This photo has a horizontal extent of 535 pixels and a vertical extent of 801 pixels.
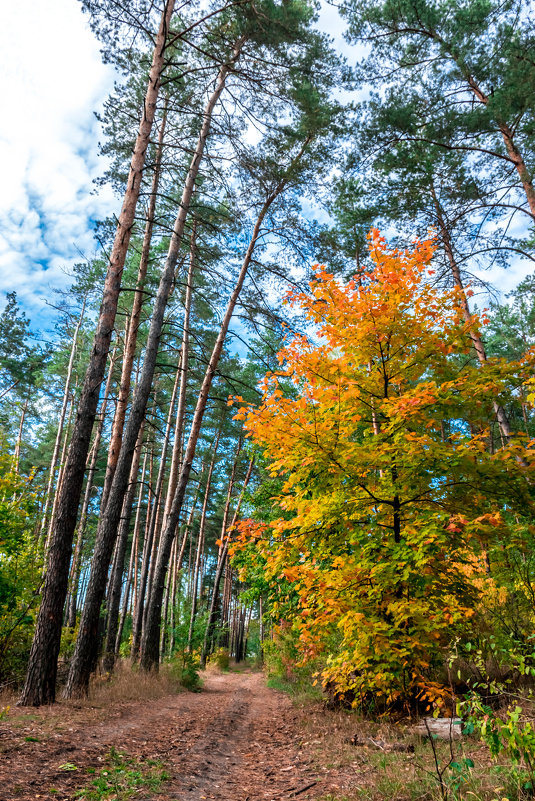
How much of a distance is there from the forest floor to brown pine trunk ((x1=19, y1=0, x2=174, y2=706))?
466 millimetres

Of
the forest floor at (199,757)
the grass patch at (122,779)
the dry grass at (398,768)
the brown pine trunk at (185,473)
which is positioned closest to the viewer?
the dry grass at (398,768)

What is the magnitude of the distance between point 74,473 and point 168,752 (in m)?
3.80

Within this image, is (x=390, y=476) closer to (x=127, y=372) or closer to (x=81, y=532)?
A: (x=127, y=372)

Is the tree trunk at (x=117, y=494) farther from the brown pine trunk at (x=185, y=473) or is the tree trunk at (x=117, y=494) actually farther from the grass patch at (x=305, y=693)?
the grass patch at (x=305, y=693)

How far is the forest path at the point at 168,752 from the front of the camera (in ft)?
10.7

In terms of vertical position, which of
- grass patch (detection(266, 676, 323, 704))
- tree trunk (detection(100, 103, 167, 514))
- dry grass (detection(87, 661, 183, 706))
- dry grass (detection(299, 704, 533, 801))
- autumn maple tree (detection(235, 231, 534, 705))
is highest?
tree trunk (detection(100, 103, 167, 514))

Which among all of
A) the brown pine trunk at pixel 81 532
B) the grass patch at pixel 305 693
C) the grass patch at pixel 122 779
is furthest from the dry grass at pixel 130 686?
the brown pine trunk at pixel 81 532

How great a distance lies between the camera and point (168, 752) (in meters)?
4.60

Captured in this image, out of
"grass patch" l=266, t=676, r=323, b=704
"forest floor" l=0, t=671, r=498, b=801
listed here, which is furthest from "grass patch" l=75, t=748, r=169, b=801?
"grass patch" l=266, t=676, r=323, b=704

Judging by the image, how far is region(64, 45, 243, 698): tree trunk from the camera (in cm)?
→ 705

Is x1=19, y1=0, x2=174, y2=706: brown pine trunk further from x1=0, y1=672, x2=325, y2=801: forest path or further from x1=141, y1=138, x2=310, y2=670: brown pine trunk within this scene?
x1=141, y1=138, x2=310, y2=670: brown pine trunk

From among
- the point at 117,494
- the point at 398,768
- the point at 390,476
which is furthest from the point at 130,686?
the point at 390,476

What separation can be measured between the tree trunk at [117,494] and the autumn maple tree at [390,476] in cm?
407

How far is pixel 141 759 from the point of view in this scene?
409 cm
